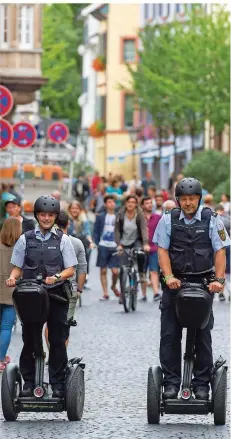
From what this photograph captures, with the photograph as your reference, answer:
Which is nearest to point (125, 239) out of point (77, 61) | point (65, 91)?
point (65, 91)

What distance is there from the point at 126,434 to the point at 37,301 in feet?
3.52

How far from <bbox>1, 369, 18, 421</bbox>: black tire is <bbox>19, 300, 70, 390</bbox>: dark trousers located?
0.71ft

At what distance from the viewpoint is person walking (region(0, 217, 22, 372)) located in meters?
14.9

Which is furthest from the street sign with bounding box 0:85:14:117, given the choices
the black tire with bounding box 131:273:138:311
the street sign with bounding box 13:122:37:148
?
the black tire with bounding box 131:273:138:311

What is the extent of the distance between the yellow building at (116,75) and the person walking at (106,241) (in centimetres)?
6430

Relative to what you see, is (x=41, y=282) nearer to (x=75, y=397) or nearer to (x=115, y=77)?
(x=75, y=397)

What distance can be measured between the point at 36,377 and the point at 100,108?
8432cm

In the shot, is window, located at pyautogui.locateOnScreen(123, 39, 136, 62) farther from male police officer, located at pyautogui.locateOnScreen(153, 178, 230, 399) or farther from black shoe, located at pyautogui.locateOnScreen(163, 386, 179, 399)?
black shoe, located at pyautogui.locateOnScreen(163, 386, 179, 399)

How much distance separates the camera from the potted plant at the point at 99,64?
90500 millimetres

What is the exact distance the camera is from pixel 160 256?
36.6 feet

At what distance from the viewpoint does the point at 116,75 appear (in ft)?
303

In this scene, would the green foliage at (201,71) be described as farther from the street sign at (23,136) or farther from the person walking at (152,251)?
the person walking at (152,251)

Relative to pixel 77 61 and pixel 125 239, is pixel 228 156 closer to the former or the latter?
pixel 125 239

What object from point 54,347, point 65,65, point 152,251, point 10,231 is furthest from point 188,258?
point 65,65
